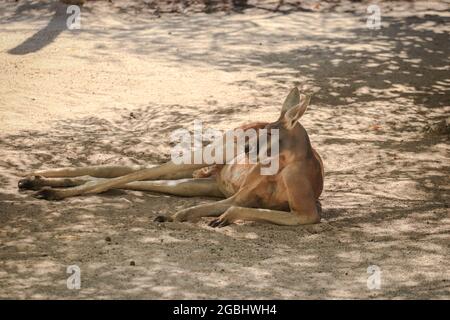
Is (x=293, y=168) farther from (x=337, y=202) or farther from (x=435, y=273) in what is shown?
(x=435, y=273)

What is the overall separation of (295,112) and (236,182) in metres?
0.90

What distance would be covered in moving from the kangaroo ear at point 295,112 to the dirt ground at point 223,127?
30.9 inches

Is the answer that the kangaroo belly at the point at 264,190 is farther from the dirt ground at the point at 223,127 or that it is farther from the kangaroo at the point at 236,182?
the dirt ground at the point at 223,127

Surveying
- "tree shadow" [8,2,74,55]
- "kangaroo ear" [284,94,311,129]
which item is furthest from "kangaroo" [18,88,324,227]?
"tree shadow" [8,2,74,55]

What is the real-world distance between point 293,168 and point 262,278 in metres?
1.44

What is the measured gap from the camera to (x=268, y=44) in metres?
13.3

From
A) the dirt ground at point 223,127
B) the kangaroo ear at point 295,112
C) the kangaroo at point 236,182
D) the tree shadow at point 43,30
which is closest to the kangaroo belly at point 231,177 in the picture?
the kangaroo at point 236,182

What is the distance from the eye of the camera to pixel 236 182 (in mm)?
7453

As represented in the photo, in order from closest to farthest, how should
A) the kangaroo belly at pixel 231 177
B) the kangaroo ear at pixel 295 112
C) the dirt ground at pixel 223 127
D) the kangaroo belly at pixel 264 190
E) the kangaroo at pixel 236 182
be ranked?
the dirt ground at pixel 223 127
the kangaroo ear at pixel 295 112
the kangaroo at pixel 236 182
the kangaroo belly at pixel 264 190
the kangaroo belly at pixel 231 177

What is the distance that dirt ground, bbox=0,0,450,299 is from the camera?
5.85 metres

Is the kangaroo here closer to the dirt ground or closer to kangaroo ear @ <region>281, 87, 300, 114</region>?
kangaroo ear @ <region>281, 87, 300, 114</region>

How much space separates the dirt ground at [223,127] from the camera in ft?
19.2

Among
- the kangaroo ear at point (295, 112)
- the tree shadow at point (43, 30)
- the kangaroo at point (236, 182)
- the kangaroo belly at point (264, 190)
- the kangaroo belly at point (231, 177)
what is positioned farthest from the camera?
the tree shadow at point (43, 30)

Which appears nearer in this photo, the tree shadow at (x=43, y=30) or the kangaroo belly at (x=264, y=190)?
the kangaroo belly at (x=264, y=190)
